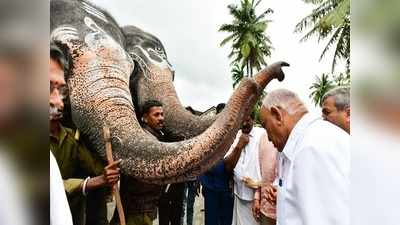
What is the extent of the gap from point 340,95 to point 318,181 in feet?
1.14

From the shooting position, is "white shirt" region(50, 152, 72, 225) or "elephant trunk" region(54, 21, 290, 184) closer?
"white shirt" region(50, 152, 72, 225)

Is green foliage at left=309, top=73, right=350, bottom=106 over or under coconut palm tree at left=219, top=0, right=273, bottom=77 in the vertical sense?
under

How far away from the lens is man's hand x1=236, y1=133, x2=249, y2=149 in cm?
221

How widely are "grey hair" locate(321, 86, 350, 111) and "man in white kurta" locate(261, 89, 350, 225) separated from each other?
88 mm

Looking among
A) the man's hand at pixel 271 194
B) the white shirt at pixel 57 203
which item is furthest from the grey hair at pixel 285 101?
the white shirt at pixel 57 203

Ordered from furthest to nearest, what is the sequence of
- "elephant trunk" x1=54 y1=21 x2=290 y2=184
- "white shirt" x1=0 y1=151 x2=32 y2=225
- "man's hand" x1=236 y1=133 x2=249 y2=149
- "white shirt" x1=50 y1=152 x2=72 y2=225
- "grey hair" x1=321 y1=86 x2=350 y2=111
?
"man's hand" x1=236 y1=133 x2=249 y2=149 → "elephant trunk" x1=54 y1=21 x2=290 y2=184 → "grey hair" x1=321 y1=86 x2=350 y2=111 → "white shirt" x1=50 y1=152 x2=72 y2=225 → "white shirt" x1=0 y1=151 x2=32 y2=225

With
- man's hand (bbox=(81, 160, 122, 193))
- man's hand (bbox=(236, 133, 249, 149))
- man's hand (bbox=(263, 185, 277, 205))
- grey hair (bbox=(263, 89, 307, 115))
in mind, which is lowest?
man's hand (bbox=(263, 185, 277, 205))

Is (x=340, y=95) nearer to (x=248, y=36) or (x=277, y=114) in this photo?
(x=277, y=114)

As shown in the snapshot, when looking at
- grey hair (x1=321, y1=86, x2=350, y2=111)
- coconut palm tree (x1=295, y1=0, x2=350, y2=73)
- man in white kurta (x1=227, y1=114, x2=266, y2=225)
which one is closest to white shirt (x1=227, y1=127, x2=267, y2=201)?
man in white kurta (x1=227, y1=114, x2=266, y2=225)

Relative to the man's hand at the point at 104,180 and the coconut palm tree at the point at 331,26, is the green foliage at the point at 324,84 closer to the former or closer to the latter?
the coconut palm tree at the point at 331,26

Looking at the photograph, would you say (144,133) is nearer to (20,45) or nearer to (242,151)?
(242,151)

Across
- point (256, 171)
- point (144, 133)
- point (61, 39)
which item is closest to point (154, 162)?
point (144, 133)

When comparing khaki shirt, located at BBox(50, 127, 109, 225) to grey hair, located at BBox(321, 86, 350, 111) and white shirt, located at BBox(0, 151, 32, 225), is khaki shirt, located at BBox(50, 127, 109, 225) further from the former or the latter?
grey hair, located at BBox(321, 86, 350, 111)

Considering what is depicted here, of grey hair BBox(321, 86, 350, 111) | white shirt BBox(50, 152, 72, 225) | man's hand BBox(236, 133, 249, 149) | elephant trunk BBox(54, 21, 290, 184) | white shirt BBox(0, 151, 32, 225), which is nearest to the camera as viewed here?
white shirt BBox(0, 151, 32, 225)
